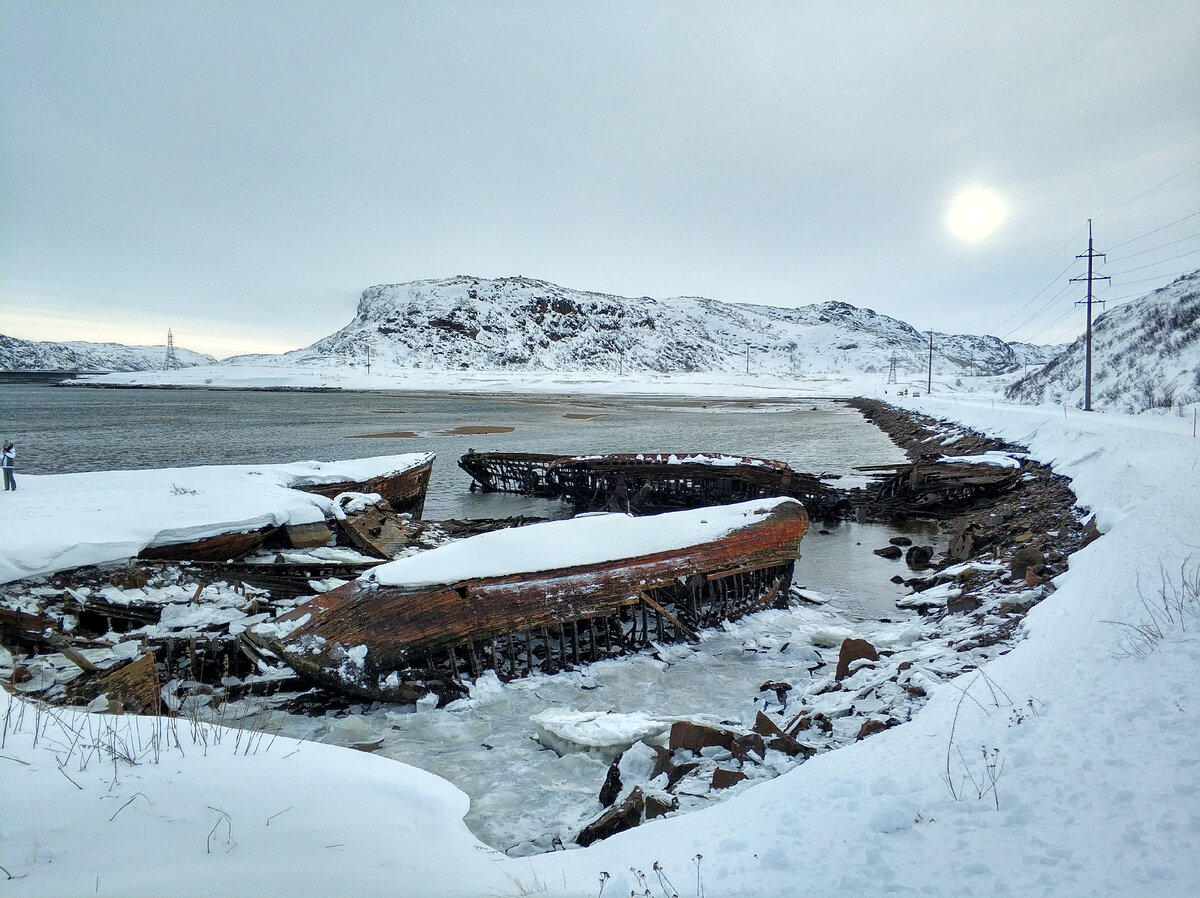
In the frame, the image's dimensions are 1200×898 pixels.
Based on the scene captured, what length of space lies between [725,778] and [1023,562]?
7.39 m

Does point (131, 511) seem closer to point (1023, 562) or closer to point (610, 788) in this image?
point (610, 788)

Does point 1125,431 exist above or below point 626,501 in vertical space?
above

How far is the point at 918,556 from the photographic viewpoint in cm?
1362

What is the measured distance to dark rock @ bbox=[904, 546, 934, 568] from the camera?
13.3m

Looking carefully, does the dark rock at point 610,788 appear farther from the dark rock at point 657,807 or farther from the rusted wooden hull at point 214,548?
the rusted wooden hull at point 214,548

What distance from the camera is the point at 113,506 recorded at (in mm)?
9172

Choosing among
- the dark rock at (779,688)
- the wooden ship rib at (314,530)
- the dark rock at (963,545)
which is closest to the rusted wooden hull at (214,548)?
the wooden ship rib at (314,530)

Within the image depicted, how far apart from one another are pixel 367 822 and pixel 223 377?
152629 mm

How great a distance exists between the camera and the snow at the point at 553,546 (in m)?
7.69

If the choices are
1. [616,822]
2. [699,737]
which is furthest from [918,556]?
[616,822]

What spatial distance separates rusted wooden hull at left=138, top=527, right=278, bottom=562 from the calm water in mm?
9796

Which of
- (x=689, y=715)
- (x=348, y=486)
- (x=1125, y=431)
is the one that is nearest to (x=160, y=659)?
(x=689, y=715)

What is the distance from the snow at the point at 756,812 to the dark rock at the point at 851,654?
2116 millimetres

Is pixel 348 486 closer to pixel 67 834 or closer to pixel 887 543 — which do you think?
pixel 67 834
